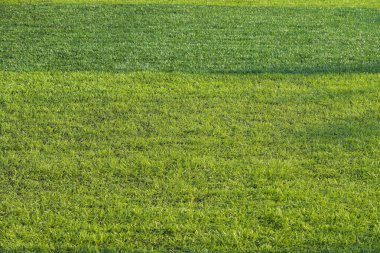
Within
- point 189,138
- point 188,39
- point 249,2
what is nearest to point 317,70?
point 188,39

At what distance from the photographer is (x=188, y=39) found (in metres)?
8.50

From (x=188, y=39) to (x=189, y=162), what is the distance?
12.7ft

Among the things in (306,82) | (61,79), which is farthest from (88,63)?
(306,82)

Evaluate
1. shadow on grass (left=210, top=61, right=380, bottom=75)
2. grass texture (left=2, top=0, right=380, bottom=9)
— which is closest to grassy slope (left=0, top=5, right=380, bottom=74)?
shadow on grass (left=210, top=61, right=380, bottom=75)

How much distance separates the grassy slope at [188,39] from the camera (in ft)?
24.3

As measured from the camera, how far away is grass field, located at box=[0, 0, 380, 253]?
4055mm

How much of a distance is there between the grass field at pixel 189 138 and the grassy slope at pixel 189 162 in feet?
0.05

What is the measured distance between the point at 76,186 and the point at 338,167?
2142 mm

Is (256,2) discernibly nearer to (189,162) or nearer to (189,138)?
(189,138)

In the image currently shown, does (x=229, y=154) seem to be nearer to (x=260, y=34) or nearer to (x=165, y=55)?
(x=165, y=55)

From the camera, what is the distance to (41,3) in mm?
10656

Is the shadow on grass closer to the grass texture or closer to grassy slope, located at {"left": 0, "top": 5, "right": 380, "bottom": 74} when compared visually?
grassy slope, located at {"left": 0, "top": 5, "right": 380, "bottom": 74}

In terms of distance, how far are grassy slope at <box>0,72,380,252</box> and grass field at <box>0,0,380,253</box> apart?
14 millimetres

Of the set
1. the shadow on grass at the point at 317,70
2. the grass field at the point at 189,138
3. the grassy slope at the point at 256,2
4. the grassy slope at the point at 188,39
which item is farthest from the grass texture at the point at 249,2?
the shadow on grass at the point at 317,70
